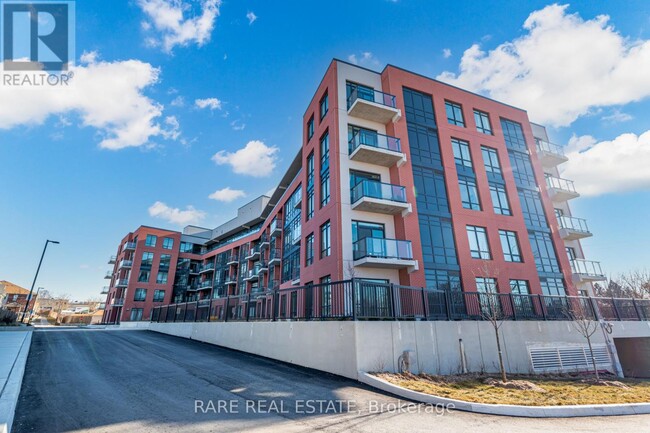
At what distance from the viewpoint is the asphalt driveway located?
507 cm

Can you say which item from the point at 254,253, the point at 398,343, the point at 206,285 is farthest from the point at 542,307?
the point at 206,285

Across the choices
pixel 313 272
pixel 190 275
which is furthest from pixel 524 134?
pixel 190 275

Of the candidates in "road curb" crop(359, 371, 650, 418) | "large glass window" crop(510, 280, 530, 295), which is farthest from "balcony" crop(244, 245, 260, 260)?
"road curb" crop(359, 371, 650, 418)

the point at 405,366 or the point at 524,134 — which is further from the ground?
the point at 524,134

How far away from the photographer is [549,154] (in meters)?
28.2

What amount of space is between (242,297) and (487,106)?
2498cm

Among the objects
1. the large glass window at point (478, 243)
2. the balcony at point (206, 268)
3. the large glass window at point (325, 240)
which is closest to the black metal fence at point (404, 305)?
the large glass window at point (478, 243)

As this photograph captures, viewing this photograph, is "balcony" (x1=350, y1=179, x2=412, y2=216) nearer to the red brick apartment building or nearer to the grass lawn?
the red brick apartment building


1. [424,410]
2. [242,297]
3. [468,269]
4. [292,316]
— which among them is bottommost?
[424,410]

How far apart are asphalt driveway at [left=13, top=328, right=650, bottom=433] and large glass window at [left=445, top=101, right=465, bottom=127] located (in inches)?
840

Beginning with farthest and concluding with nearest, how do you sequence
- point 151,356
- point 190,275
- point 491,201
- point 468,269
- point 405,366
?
point 190,275, point 491,201, point 468,269, point 151,356, point 405,366

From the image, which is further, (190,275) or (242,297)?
(190,275)

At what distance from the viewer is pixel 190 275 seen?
6262cm

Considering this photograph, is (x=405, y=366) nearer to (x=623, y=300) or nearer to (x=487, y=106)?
(x=623, y=300)
